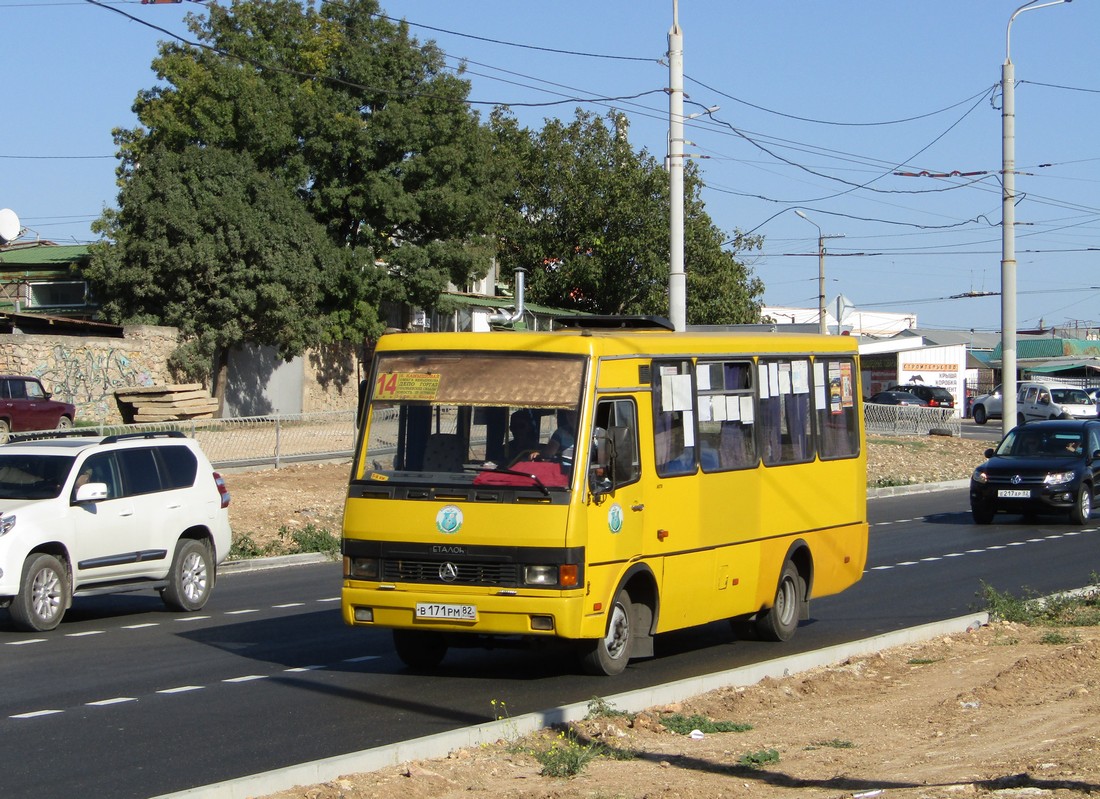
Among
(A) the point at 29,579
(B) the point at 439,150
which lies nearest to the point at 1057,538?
(A) the point at 29,579

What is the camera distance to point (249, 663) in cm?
1167

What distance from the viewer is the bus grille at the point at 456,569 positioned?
33.1 feet

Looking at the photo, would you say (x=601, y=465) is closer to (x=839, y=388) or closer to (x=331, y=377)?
(x=839, y=388)

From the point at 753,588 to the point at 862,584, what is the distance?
18.3 ft

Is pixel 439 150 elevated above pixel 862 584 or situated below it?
above

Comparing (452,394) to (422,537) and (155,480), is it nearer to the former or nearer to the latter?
(422,537)

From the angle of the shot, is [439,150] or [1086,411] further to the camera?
[1086,411]

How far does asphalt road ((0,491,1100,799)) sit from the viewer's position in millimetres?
8133

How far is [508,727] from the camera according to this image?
8336 mm

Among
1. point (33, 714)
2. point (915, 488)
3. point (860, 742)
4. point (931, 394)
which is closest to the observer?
point (860, 742)

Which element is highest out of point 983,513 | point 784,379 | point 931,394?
point 931,394

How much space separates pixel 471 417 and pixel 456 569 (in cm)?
114

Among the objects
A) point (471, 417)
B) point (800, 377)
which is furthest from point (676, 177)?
point (471, 417)

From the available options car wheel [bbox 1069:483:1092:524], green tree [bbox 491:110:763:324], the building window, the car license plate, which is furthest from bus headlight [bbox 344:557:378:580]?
green tree [bbox 491:110:763:324]
